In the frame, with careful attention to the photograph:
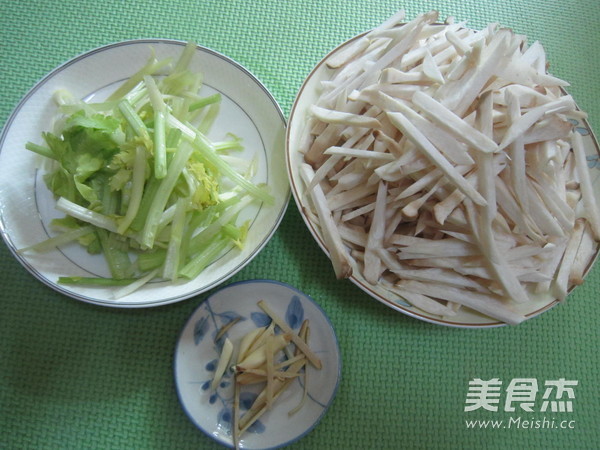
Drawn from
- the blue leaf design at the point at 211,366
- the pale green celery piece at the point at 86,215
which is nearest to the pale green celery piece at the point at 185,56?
the pale green celery piece at the point at 86,215

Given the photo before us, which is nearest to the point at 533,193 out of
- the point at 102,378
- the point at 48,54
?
the point at 102,378

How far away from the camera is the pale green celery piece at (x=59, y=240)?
44.1 inches

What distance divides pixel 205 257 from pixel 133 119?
409mm

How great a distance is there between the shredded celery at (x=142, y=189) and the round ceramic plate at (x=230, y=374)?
130 millimetres

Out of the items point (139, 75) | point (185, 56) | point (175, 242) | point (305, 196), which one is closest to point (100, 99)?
point (139, 75)

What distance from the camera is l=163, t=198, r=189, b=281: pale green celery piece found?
112 cm

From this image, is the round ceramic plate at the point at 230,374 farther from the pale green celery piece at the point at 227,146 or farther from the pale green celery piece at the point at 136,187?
the pale green celery piece at the point at 227,146

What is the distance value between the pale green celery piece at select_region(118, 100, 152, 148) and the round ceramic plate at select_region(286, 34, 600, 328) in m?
0.38

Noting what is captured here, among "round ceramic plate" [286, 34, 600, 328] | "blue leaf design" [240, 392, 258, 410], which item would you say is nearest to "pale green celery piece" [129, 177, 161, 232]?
"round ceramic plate" [286, 34, 600, 328]

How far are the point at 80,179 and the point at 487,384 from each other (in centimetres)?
124

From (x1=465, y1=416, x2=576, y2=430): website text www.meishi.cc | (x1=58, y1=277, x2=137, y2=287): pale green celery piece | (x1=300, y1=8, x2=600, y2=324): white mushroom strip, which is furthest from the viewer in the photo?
(x1=465, y1=416, x2=576, y2=430): website text www.meishi.cc

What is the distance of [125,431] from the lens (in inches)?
45.2

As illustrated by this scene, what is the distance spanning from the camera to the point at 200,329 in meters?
1.16

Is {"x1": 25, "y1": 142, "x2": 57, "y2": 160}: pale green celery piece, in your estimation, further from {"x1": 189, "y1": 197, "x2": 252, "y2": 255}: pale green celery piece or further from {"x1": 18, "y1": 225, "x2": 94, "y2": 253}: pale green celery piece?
{"x1": 189, "y1": 197, "x2": 252, "y2": 255}: pale green celery piece
